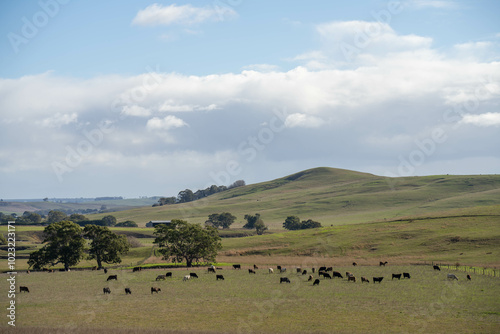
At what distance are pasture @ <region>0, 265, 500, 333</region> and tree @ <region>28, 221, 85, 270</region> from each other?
2241 centimetres

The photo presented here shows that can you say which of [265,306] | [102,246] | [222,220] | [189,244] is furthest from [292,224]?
[265,306]

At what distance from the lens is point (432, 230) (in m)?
101

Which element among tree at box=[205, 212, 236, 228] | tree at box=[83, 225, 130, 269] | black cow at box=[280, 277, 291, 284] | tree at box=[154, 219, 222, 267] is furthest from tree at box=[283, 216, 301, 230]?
black cow at box=[280, 277, 291, 284]

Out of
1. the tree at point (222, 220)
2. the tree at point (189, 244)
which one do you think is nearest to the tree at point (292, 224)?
the tree at point (222, 220)

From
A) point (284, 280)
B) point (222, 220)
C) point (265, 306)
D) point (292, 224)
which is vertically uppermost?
point (222, 220)

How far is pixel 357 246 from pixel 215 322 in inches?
2600

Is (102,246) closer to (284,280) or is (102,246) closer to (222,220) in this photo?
(284,280)

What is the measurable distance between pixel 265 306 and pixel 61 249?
5444cm

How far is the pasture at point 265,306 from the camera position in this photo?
115 ft

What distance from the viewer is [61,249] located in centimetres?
8462

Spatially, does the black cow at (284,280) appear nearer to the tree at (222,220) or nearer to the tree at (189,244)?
the tree at (189,244)

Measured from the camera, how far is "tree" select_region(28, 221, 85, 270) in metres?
83.9

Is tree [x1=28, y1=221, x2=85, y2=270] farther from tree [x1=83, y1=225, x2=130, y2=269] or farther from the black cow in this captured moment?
the black cow

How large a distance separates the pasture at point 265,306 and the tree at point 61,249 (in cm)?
2241
